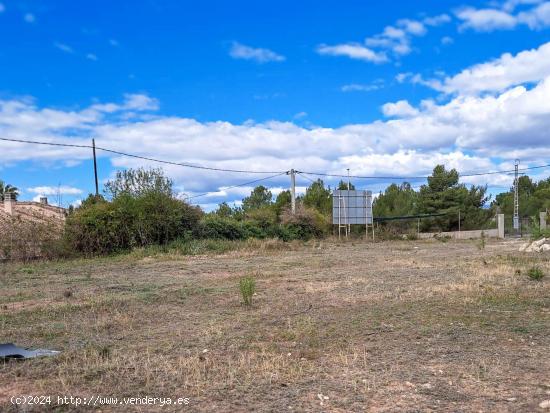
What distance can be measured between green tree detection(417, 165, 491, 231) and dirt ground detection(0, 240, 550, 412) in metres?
36.1

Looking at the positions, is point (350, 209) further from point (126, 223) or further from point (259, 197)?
point (259, 197)

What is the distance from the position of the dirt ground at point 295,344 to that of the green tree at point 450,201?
36.1 m

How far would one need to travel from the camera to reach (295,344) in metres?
5.72

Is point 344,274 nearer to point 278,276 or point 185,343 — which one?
point 278,276

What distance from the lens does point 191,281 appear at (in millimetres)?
12133

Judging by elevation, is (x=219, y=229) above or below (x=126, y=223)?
below

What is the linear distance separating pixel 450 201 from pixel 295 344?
146ft

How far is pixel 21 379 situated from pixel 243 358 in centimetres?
215

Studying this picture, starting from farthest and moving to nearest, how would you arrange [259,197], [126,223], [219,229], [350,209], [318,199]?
[259,197], [318,199], [350,209], [219,229], [126,223]

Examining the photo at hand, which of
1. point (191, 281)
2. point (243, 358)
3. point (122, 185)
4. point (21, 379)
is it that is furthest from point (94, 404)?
point (122, 185)

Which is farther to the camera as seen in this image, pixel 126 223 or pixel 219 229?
pixel 219 229

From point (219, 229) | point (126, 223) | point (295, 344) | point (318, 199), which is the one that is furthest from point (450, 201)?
point (295, 344)

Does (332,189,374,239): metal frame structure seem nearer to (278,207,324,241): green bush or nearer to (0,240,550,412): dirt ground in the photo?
(278,207,324,241): green bush

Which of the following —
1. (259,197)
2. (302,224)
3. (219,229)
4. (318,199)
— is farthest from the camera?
(259,197)
